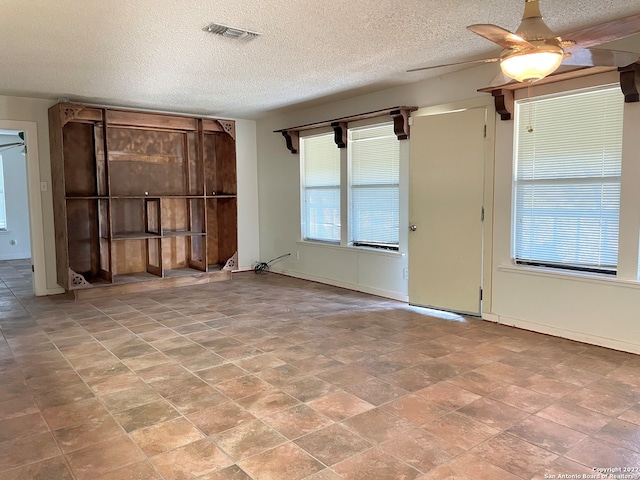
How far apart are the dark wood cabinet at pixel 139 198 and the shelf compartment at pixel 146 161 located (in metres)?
0.01

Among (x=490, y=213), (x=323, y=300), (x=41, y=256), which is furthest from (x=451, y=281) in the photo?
(x=41, y=256)

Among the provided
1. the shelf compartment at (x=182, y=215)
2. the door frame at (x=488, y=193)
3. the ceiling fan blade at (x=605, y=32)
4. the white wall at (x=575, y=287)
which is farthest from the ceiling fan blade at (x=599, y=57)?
the shelf compartment at (x=182, y=215)

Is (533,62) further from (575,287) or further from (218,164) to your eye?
(218,164)

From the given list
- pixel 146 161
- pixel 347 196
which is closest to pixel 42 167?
pixel 146 161

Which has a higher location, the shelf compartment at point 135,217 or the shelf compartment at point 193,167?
the shelf compartment at point 193,167

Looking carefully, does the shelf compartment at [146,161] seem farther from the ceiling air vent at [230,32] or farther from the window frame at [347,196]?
the ceiling air vent at [230,32]

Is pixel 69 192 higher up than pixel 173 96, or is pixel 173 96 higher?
pixel 173 96

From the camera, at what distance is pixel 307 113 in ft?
21.7

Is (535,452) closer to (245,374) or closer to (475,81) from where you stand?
(245,374)

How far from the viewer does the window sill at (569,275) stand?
3.63 metres

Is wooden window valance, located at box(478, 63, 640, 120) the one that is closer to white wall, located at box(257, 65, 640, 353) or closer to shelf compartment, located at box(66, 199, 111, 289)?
white wall, located at box(257, 65, 640, 353)

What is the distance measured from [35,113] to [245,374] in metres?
4.64

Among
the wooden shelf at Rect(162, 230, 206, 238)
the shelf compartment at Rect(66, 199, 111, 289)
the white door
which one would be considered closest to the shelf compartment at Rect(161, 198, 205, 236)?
the wooden shelf at Rect(162, 230, 206, 238)

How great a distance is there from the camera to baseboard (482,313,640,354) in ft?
12.0
